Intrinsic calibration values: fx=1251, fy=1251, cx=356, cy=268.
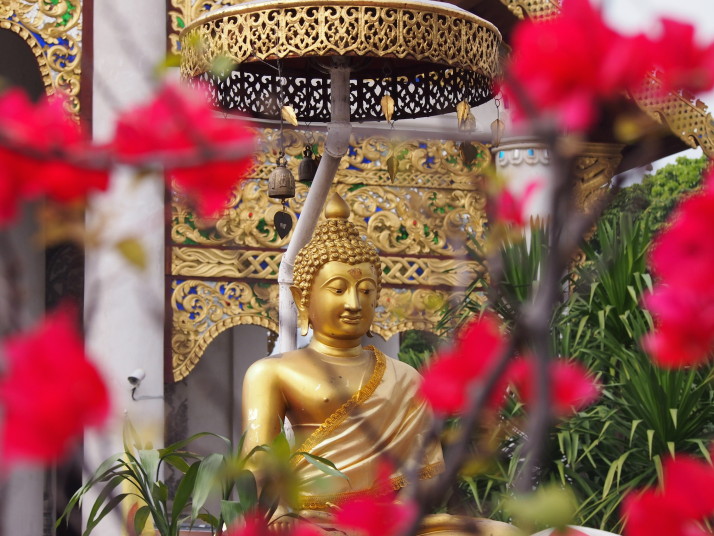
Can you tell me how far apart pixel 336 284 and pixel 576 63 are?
2.45 meters

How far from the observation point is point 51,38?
5.73 meters

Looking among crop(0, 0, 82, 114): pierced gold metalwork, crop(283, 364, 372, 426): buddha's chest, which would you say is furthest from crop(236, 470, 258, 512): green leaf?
crop(0, 0, 82, 114): pierced gold metalwork

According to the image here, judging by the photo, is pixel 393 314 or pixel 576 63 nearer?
pixel 576 63

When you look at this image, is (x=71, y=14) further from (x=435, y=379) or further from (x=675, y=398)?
(x=435, y=379)

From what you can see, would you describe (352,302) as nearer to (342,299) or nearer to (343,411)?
(342,299)

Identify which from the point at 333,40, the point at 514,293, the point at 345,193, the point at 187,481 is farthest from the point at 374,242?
the point at 187,481

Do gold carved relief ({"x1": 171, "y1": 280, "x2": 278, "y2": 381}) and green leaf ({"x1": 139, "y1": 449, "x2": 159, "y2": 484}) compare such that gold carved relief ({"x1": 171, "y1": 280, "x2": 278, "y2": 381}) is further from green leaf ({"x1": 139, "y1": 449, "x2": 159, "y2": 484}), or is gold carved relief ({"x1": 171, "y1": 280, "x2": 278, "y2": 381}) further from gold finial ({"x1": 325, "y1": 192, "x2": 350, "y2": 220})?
green leaf ({"x1": 139, "y1": 449, "x2": 159, "y2": 484})

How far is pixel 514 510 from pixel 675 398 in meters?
3.65

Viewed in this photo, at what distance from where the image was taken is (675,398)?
14.5 ft

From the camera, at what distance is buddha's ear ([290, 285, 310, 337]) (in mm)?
3350

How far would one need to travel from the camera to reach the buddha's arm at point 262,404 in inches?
124

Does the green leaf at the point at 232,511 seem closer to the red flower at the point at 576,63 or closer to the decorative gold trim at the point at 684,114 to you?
the red flower at the point at 576,63

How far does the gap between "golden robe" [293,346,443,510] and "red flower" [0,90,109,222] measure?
7.26ft

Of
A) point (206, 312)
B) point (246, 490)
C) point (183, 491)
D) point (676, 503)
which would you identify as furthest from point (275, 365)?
point (206, 312)
